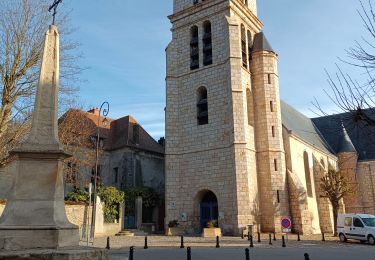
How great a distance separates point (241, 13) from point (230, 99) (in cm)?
730

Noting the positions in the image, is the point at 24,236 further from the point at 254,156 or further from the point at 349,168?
the point at 349,168

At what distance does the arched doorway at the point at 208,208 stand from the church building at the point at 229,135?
2.4 inches

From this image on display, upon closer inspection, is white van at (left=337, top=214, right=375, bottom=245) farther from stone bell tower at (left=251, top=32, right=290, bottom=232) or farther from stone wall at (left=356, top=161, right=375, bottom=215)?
stone wall at (left=356, top=161, right=375, bottom=215)

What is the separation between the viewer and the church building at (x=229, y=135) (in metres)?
21.4

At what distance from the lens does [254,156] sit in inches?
894

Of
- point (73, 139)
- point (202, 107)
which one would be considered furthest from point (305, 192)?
point (73, 139)

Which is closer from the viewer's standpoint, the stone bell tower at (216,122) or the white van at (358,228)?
the white van at (358,228)

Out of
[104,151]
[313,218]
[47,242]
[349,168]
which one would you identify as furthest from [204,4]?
[47,242]

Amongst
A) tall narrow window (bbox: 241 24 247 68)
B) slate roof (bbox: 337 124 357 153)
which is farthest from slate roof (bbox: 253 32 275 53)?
slate roof (bbox: 337 124 357 153)

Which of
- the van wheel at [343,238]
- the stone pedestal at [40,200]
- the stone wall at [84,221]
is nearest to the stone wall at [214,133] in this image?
the stone wall at [84,221]

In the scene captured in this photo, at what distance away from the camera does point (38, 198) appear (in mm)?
6434

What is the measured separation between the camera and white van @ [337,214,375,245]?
Answer: 683 inches

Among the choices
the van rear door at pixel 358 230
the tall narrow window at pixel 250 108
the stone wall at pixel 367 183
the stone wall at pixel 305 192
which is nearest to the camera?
the van rear door at pixel 358 230

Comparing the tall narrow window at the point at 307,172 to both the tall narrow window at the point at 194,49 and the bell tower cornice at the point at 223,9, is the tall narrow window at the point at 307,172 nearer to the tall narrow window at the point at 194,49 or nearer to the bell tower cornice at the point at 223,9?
the bell tower cornice at the point at 223,9
